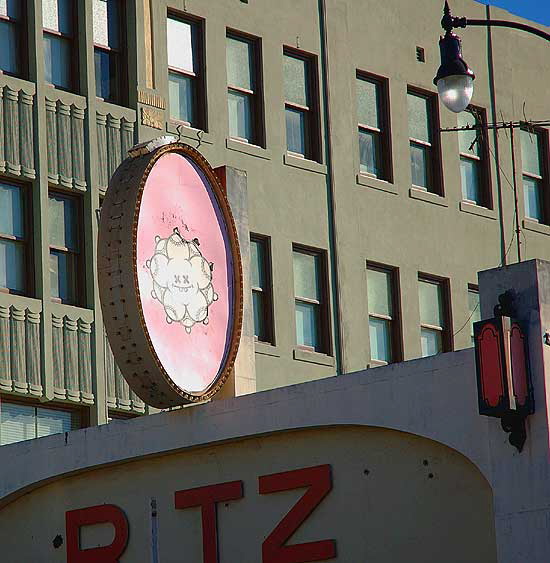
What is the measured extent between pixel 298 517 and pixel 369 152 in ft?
53.2

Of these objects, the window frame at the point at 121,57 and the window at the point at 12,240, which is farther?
the window frame at the point at 121,57

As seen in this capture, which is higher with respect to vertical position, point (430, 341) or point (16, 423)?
point (430, 341)

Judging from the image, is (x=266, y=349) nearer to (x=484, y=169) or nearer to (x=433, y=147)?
(x=433, y=147)

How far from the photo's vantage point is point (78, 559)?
19703 mm

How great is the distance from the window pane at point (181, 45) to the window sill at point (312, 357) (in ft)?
16.3

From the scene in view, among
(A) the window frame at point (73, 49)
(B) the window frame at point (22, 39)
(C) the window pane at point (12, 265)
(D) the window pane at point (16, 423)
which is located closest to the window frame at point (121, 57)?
(A) the window frame at point (73, 49)

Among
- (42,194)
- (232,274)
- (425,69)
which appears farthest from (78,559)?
(425,69)

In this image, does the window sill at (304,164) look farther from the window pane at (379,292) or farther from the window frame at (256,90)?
the window pane at (379,292)

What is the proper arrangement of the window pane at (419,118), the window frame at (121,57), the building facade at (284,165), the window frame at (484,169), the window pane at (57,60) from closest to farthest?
1. the building facade at (284,165)
2. the window pane at (57,60)
3. the window frame at (121,57)
4. the window pane at (419,118)
5. the window frame at (484,169)

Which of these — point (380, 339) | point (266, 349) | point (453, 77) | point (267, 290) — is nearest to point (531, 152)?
point (380, 339)

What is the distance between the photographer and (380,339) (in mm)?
32875

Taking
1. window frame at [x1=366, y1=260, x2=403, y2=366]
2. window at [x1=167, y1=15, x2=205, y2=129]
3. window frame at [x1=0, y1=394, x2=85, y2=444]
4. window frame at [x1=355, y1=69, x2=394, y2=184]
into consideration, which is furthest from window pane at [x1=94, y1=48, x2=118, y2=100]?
window frame at [x1=366, y1=260, x2=403, y2=366]

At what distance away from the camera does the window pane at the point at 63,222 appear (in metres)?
28.1

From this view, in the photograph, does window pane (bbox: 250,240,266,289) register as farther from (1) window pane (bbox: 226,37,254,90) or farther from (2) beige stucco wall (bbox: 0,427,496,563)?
(2) beige stucco wall (bbox: 0,427,496,563)
